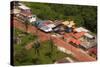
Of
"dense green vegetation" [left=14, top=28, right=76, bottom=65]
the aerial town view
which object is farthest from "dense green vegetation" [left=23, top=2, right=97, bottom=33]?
"dense green vegetation" [left=14, top=28, right=76, bottom=65]

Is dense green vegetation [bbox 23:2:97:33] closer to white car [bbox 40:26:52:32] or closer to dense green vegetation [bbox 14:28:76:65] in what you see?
white car [bbox 40:26:52:32]

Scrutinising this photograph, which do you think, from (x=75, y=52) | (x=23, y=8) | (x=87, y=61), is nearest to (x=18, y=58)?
(x=23, y=8)

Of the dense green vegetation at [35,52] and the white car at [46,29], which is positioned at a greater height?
the white car at [46,29]

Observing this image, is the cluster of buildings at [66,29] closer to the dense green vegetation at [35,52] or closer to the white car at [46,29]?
the white car at [46,29]

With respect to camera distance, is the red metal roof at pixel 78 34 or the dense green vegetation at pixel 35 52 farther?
the red metal roof at pixel 78 34

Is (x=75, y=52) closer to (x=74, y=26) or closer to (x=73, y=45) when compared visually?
(x=73, y=45)

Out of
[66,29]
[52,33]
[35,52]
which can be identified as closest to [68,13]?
[66,29]

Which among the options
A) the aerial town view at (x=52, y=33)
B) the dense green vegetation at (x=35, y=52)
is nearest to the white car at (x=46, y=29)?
the aerial town view at (x=52, y=33)
